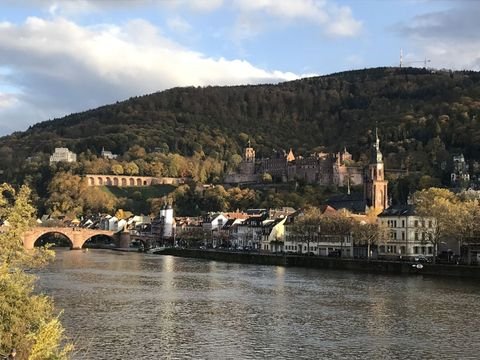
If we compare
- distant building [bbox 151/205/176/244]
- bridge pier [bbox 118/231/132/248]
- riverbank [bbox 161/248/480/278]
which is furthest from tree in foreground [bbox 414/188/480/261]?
bridge pier [bbox 118/231/132/248]

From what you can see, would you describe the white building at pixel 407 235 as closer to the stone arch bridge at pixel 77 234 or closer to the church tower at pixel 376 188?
the church tower at pixel 376 188

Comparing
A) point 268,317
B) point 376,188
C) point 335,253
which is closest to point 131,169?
point 376,188

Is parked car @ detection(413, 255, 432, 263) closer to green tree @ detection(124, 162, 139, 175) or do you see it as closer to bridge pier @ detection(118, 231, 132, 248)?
bridge pier @ detection(118, 231, 132, 248)

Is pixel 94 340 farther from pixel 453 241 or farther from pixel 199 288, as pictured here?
pixel 453 241

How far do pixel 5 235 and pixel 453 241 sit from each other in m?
61.0

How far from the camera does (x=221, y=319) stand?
33.2 meters

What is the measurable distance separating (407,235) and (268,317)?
41.5 meters

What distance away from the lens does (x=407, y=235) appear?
238 feet

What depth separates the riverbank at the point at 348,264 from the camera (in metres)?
56.9

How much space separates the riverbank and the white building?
7.31 m

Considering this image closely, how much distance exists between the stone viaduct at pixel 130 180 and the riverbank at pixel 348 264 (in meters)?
99.3

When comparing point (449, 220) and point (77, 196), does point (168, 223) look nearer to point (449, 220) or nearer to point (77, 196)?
point (77, 196)

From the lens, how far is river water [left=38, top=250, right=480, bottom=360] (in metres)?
26.1

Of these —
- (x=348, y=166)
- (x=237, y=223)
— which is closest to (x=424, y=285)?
(x=237, y=223)
